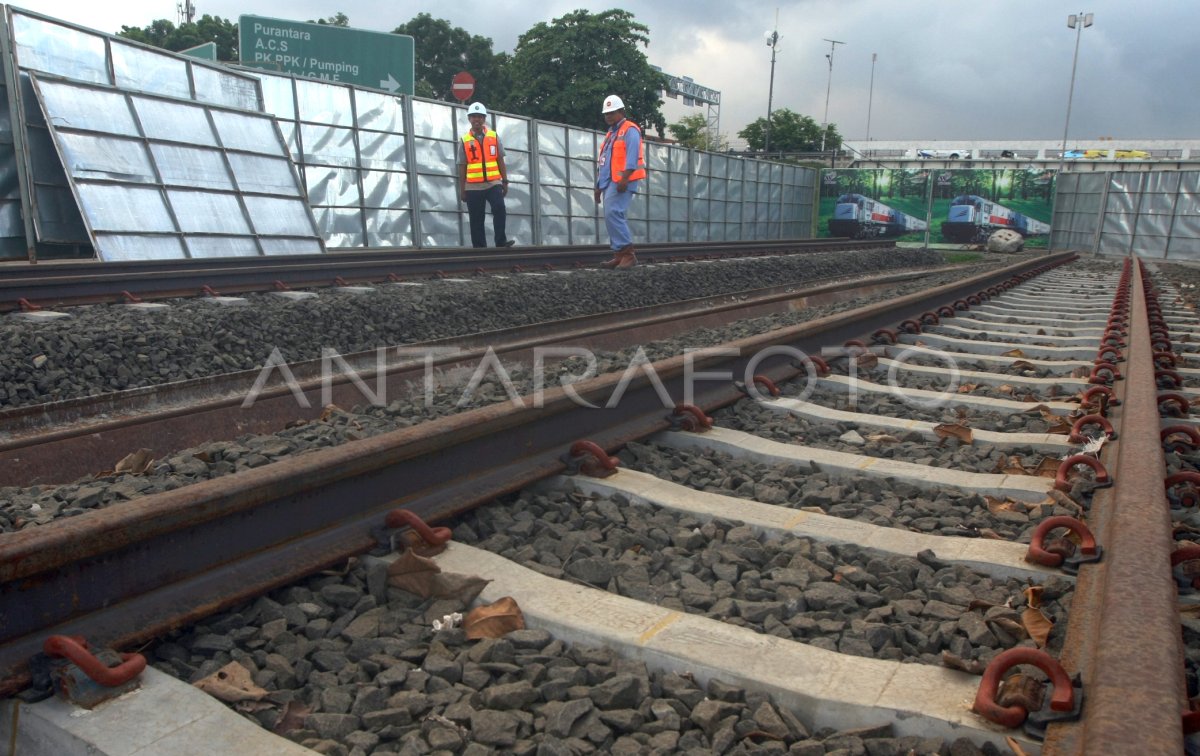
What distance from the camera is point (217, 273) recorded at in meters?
7.29

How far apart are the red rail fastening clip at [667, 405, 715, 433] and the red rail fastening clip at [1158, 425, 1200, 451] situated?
5.14 ft

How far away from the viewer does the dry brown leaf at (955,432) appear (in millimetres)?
3410

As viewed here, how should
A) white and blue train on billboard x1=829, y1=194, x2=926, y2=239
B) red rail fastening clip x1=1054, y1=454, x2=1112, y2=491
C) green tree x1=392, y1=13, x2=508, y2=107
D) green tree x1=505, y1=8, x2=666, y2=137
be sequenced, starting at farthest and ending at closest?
green tree x1=392, y1=13, x2=508, y2=107 < green tree x1=505, y1=8, x2=666, y2=137 < white and blue train on billboard x1=829, y1=194, x2=926, y2=239 < red rail fastening clip x1=1054, y1=454, x2=1112, y2=491

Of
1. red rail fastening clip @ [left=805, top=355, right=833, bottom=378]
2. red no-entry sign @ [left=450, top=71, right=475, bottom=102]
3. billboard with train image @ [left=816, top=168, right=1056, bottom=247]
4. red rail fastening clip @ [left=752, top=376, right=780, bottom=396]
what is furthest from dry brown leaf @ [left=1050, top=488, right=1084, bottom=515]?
billboard with train image @ [left=816, top=168, right=1056, bottom=247]

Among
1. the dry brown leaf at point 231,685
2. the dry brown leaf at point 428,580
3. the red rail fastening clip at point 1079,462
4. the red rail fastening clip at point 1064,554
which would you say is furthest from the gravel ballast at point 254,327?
the red rail fastening clip at point 1064,554

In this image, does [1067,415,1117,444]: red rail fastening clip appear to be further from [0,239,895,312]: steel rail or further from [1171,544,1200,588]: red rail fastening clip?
[0,239,895,312]: steel rail

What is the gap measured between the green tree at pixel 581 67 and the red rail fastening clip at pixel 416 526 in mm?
48294

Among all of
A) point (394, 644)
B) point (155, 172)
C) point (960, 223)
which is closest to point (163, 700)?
point (394, 644)

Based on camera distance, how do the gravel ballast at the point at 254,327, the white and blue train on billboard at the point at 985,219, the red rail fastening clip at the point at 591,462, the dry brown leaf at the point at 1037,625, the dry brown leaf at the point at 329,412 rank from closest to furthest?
the dry brown leaf at the point at 1037,625
the red rail fastening clip at the point at 591,462
the dry brown leaf at the point at 329,412
the gravel ballast at the point at 254,327
the white and blue train on billboard at the point at 985,219

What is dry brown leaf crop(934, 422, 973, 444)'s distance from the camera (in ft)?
11.2

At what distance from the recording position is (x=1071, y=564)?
6.92 ft

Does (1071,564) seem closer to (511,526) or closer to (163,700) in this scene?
(511,526)

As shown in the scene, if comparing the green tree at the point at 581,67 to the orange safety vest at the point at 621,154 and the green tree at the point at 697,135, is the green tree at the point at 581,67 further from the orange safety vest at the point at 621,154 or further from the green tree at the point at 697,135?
the orange safety vest at the point at 621,154

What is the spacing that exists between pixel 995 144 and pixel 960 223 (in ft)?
212
